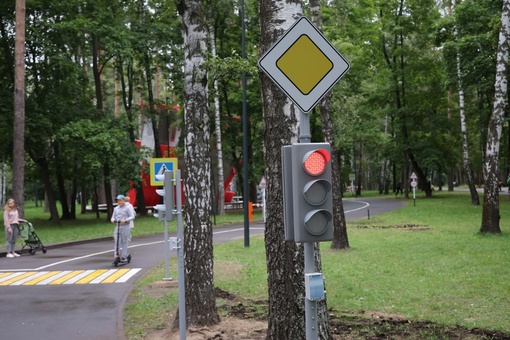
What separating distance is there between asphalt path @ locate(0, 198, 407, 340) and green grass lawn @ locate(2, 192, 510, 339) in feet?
1.28

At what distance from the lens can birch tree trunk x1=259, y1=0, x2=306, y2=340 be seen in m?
6.10

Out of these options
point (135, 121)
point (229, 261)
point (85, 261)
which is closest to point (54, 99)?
point (135, 121)

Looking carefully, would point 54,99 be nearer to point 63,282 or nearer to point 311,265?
point 63,282

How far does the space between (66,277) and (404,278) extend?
303 inches

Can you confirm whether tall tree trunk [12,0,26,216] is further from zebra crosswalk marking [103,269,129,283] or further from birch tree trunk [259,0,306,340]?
birch tree trunk [259,0,306,340]

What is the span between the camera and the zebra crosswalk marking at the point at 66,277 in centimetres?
1371

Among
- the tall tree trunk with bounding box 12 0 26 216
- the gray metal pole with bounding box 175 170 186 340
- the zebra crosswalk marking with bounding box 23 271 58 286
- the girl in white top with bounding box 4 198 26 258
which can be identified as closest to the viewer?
the gray metal pole with bounding box 175 170 186 340

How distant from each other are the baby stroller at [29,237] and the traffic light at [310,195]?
673 inches

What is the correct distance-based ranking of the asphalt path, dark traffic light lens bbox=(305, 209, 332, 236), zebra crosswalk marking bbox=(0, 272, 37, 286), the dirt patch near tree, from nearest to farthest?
dark traffic light lens bbox=(305, 209, 332, 236), the dirt patch near tree, the asphalt path, zebra crosswalk marking bbox=(0, 272, 37, 286)

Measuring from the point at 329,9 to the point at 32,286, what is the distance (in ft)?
65.2

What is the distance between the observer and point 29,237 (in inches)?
792

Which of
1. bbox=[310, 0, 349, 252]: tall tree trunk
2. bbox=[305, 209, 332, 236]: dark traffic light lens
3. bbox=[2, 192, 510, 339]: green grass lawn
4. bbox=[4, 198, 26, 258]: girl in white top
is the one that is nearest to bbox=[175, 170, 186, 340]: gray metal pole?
bbox=[2, 192, 510, 339]: green grass lawn

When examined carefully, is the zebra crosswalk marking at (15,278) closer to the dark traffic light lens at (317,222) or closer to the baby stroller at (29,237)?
the baby stroller at (29,237)

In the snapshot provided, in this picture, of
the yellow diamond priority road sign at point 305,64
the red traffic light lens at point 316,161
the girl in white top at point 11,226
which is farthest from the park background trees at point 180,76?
the red traffic light lens at point 316,161
